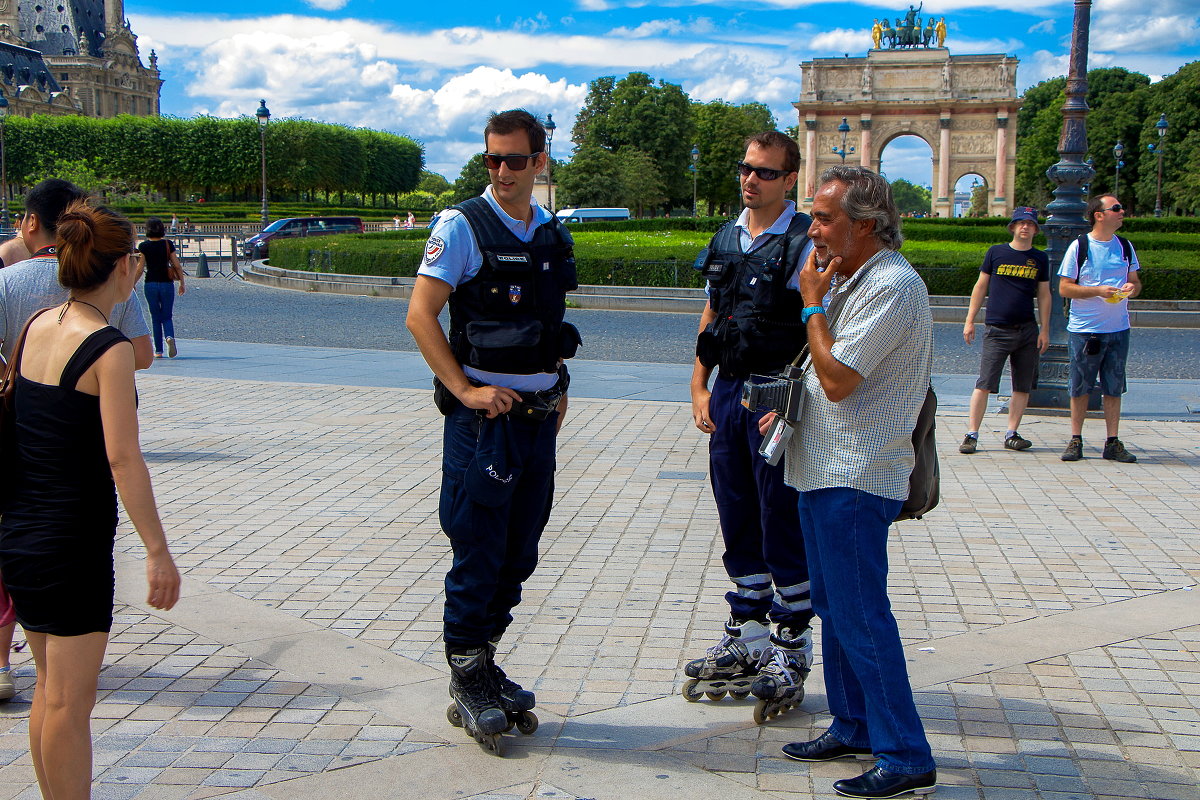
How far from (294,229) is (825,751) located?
4223 centimetres

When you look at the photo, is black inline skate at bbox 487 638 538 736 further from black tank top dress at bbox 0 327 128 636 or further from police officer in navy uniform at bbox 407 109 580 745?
black tank top dress at bbox 0 327 128 636

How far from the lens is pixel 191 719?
399cm

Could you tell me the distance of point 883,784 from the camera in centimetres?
340

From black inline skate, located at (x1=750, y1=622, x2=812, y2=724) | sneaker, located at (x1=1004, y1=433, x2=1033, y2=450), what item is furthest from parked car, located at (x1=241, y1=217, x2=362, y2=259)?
black inline skate, located at (x1=750, y1=622, x2=812, y2=724)

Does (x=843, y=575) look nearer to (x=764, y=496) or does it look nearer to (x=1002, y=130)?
(x=764, y=496)

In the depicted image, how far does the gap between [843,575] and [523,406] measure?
3.68 feet

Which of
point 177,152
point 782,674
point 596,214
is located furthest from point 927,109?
point 782,674

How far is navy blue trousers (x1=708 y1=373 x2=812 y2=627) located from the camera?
13.0ft

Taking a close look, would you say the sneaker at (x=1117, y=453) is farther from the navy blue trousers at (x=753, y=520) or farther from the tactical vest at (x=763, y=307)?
the tactical vest at (x=763, y=307)

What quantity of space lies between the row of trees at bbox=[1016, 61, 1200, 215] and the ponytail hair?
69277mm

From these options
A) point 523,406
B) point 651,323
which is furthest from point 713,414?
point 651,323

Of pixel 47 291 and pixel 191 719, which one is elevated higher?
pixel 47 291

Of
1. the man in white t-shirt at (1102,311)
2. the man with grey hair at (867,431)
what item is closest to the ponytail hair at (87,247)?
the man with grey hair at (867,431)

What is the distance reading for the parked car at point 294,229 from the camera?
38875 mm
